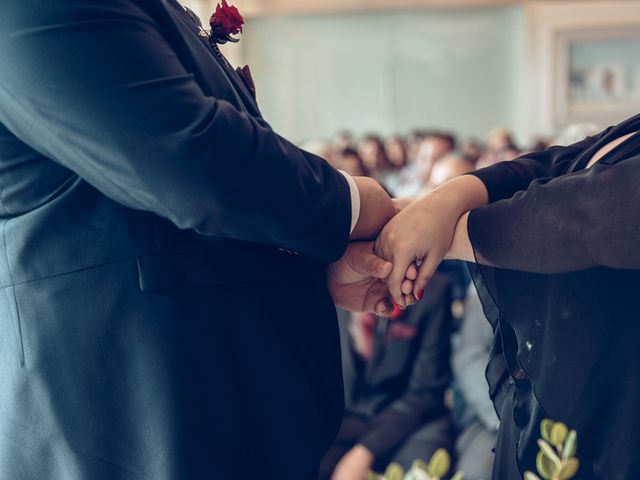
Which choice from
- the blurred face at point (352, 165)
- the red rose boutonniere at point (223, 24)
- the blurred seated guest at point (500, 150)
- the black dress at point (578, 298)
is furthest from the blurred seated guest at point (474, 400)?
the blurred face at point (352, 165)

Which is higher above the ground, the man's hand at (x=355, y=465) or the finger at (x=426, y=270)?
the finger at (x=426, y=270)

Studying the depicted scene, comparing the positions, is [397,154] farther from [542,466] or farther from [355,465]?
[542,466]

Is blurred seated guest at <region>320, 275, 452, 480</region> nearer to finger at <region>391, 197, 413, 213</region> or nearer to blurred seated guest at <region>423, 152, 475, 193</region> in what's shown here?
blurred seated guest at <region>423, 152, 475, 193</region>

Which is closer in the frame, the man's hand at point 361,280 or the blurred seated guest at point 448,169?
the man's hand at point 361,280

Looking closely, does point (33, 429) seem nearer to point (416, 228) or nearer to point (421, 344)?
point (416, 228)

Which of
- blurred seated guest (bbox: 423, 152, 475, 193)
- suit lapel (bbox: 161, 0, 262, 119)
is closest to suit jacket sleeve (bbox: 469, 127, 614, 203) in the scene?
suit lapel (bbox: 161, 0, 262, 119)

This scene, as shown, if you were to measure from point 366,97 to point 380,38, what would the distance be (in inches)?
27.9

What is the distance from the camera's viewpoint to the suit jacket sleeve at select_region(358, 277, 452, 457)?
284cm

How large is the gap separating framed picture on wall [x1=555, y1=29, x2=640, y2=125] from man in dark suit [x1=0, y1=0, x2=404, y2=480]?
31.1 feet

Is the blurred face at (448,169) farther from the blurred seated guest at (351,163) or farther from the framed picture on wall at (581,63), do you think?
the framed picture on wall at (581,63)

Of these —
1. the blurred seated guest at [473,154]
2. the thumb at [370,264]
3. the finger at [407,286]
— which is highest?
the thumb at [370,264]

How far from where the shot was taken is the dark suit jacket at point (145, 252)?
0.96 meters

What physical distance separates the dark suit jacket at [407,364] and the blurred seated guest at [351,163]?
3.17 metres

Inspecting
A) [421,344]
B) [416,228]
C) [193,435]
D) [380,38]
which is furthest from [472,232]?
[380,38]
